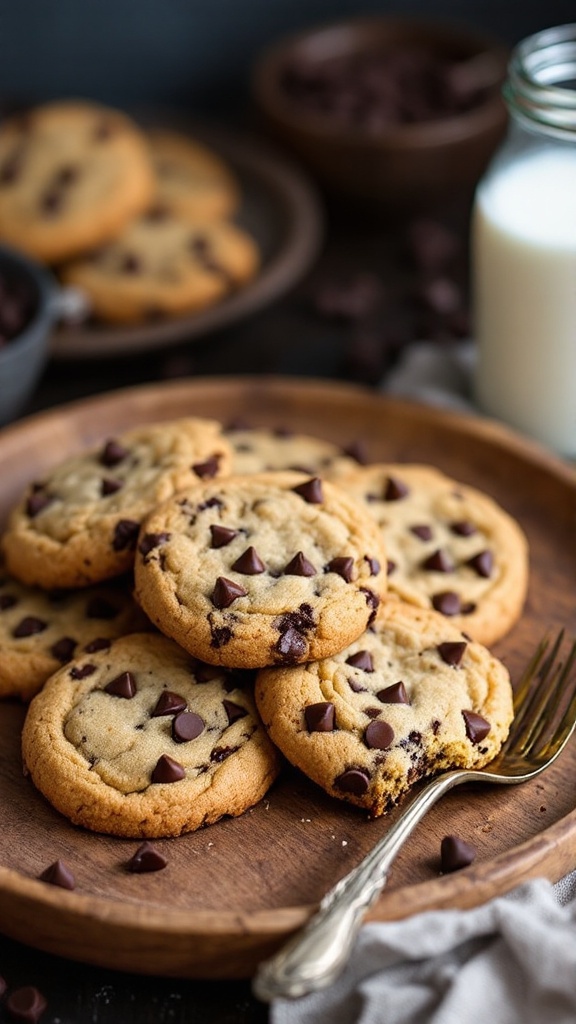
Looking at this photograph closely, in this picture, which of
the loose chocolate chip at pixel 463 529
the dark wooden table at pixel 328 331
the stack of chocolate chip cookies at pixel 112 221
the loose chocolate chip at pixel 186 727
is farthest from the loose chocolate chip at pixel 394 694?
the stack of chocolate chip cookies at pixel 112 221

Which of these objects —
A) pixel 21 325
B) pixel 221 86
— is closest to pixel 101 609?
pixel 21 325

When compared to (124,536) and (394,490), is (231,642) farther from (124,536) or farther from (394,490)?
(394,490)

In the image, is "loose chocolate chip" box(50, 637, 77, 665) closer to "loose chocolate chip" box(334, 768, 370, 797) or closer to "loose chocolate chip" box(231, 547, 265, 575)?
"loose chocolate chip" box(231, 547, 265, 575)

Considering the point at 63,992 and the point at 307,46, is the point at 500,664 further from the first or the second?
the point at 307,46

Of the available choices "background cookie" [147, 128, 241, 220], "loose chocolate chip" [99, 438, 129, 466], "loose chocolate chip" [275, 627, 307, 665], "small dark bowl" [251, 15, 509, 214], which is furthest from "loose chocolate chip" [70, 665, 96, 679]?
"small dark bowl" [251, 15, 509, 214]

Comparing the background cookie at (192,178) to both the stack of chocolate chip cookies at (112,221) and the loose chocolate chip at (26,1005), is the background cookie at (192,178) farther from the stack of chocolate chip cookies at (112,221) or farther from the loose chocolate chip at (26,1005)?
the loose chocolate chip at (26,1005)
